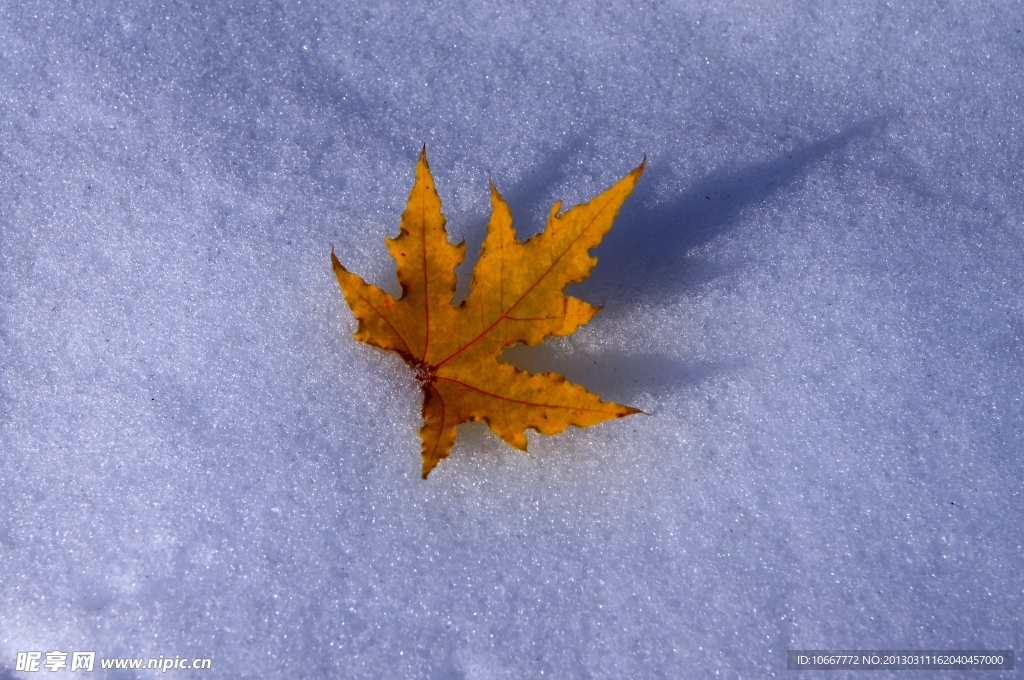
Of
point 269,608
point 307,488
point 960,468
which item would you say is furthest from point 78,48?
point 960,468

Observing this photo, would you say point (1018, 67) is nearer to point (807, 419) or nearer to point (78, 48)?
point (807, 419)

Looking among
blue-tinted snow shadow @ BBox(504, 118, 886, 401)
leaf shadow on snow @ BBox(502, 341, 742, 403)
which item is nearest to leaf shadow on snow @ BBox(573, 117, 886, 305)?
blue-tinted snow shadow @ BBox(504, 118, 886, 401)

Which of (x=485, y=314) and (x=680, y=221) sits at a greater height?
A: (x=680, y=221)

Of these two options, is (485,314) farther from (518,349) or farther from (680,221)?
(680,221)

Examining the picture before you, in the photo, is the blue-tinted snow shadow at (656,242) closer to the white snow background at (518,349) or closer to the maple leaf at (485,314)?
the white snow background at (518,349)

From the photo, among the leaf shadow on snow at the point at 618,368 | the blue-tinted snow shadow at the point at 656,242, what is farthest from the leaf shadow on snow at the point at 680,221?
the leaf shadow on snow at the point at 618,368

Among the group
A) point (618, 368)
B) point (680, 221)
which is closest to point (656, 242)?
point (680, 221)
